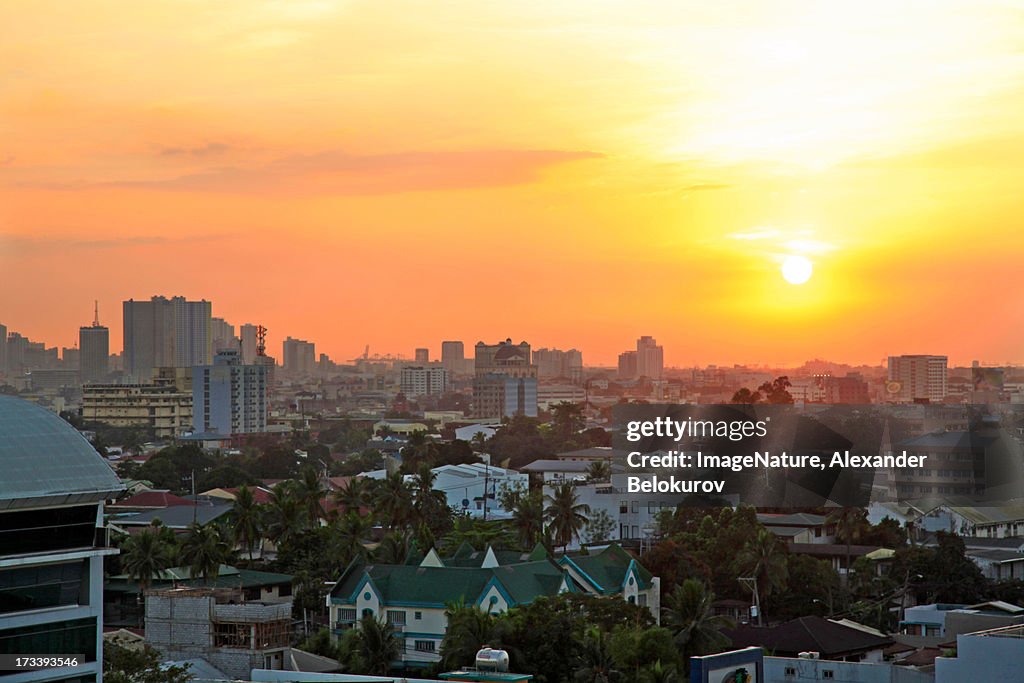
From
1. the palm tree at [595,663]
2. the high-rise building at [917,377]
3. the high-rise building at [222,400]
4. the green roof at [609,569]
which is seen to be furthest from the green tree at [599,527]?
the high-rise building at [222,400]

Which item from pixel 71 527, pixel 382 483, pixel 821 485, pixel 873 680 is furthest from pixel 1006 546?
pixel 71 527

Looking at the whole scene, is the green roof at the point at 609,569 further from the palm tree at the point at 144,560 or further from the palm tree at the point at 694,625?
the palm tree at the point at 144,560

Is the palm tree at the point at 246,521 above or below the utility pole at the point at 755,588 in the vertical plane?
above

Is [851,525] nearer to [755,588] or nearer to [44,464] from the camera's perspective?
[755,588]

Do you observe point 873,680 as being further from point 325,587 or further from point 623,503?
point 623,503

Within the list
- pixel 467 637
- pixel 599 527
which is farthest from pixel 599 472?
pixel 467 637
